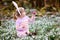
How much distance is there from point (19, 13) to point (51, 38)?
653 mm

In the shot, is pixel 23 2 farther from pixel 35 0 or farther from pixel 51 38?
pixel 51 38

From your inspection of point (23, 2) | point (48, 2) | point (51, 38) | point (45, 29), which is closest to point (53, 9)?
point (48, 2)

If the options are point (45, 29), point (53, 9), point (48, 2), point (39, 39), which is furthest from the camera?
point (48, 2)

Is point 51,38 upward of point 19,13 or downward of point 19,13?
downward

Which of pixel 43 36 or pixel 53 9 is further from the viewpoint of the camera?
pixel 53 9

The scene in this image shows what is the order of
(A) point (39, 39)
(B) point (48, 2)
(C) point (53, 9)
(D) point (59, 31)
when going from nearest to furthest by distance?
(A) point (39, 39)
(D) point (59, 31)
(C) point (53, 9)
(B) point (48, 2)

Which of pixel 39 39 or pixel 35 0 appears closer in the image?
pixel 39 39

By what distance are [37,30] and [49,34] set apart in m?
0.43

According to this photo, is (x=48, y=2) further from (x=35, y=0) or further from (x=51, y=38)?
(x=51, y=38)

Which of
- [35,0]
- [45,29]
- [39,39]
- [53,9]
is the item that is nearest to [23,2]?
[35,0]

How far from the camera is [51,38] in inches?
142

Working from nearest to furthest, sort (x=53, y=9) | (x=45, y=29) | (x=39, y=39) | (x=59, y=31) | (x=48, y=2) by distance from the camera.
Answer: (x=39, y=39), (x=59, y=31), (x=45, y=29), (x=53, y=9), (x=48, y=2)

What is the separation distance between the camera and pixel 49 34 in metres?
3.67

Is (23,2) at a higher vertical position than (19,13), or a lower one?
lower
